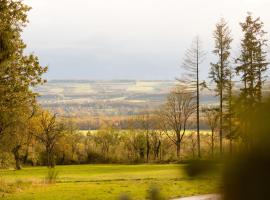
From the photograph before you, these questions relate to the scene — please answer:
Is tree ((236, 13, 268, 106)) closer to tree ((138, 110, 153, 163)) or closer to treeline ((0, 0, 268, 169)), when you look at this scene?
treeline ((0, 0, 268, 169))

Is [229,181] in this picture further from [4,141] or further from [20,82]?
[4,141]

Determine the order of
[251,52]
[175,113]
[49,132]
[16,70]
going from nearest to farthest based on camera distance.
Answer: [16,70], [251,52], [49,132], [175,113]

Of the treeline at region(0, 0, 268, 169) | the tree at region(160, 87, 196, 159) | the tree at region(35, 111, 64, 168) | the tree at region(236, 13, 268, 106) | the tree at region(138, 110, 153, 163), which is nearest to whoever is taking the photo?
the treeline at region(0, 0, 268, 169)

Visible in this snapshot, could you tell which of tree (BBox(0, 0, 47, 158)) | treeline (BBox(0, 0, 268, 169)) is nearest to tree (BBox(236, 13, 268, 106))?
treeline (BBox(0, 0, 268, 169))

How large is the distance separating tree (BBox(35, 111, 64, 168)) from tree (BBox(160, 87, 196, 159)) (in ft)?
47.5

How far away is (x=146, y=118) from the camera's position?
267 ft

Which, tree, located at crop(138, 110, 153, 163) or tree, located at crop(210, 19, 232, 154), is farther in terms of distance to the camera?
tree, located at crop(138, 110, 153, 163)

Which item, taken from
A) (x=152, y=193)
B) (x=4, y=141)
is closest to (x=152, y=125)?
(x=4, y=141)

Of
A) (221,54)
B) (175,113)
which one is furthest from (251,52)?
(175,113)

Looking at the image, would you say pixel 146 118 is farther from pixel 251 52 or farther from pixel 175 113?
pixel 251 52

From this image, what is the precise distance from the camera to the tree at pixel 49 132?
63.6 metres

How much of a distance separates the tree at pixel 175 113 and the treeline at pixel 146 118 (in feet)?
0.43

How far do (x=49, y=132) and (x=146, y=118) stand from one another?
847 inches

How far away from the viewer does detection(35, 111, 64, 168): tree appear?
209ft
